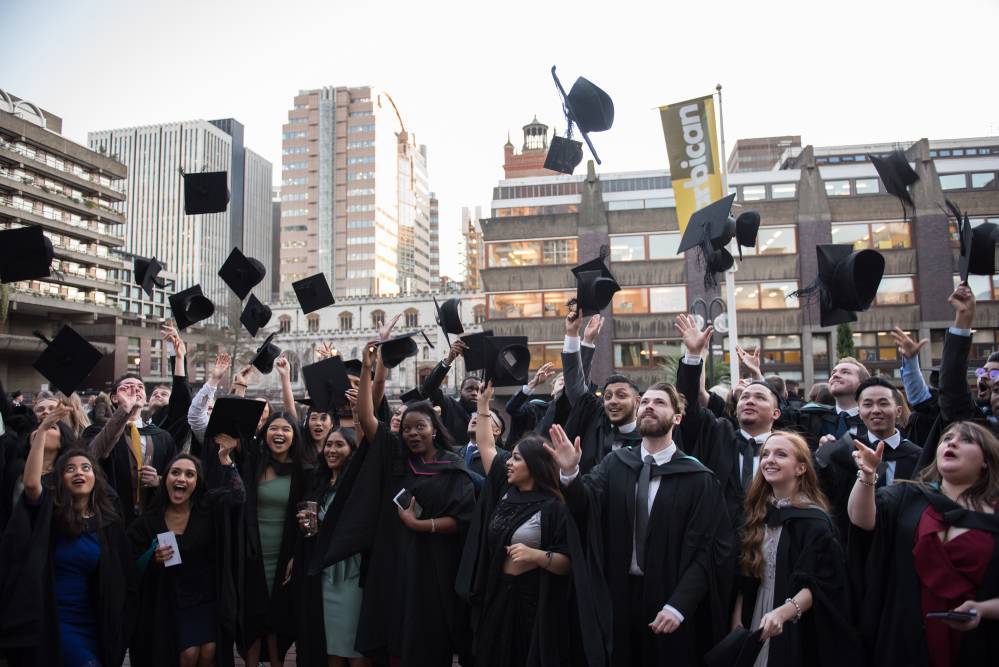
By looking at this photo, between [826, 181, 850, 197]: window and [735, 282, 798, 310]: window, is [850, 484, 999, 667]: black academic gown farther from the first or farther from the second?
[826, 181, 850, 197]: window

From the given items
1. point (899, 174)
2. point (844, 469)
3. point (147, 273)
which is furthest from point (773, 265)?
point (844, 469)

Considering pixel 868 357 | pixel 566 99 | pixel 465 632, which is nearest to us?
pixel 465 632

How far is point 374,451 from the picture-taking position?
4.66 meters

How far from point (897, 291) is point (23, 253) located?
118ft

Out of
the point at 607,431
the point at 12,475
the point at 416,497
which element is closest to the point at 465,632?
the point at 416,497

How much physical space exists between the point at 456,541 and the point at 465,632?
0.59 metres

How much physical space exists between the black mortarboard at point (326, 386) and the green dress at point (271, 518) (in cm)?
84

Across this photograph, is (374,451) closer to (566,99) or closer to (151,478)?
(151,478)

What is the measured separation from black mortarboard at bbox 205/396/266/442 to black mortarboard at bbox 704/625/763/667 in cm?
364

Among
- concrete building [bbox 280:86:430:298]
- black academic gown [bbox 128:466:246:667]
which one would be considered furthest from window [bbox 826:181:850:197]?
concrete building [bbox 280:86:430:298]

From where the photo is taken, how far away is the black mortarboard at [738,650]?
3039mm

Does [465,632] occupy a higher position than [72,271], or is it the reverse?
[72,271]

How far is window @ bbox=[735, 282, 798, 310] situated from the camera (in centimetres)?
3362

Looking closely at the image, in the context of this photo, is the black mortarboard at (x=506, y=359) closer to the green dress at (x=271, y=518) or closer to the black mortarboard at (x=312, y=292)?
the green dress at (x=271, y=518)
